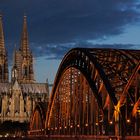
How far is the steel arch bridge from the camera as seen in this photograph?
43438 millimetres

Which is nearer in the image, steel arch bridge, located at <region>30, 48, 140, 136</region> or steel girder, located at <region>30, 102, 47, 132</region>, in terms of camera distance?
steel arch bridge, located at <region>30, 48, 140, 136</region>

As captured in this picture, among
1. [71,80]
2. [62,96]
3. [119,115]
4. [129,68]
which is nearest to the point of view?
[119,115]

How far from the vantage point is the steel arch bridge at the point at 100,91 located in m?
43.4

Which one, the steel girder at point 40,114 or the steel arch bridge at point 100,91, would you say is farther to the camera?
the steel girder at point 40,114

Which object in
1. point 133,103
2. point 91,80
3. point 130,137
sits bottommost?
point 130,137

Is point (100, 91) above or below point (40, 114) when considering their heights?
below

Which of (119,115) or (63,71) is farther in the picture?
(63,71)

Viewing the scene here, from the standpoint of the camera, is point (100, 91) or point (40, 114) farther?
point (40, 114)

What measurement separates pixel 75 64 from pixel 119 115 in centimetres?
1868

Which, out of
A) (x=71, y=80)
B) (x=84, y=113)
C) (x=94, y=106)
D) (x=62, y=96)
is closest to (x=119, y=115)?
(x=94, y=106)

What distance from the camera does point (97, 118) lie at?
173 feet

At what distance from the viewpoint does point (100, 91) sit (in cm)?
5078

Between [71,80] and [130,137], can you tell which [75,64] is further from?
[130,137]

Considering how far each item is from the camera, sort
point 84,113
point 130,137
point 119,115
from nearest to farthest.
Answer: point 130,137, point 119,115, point 84,113
